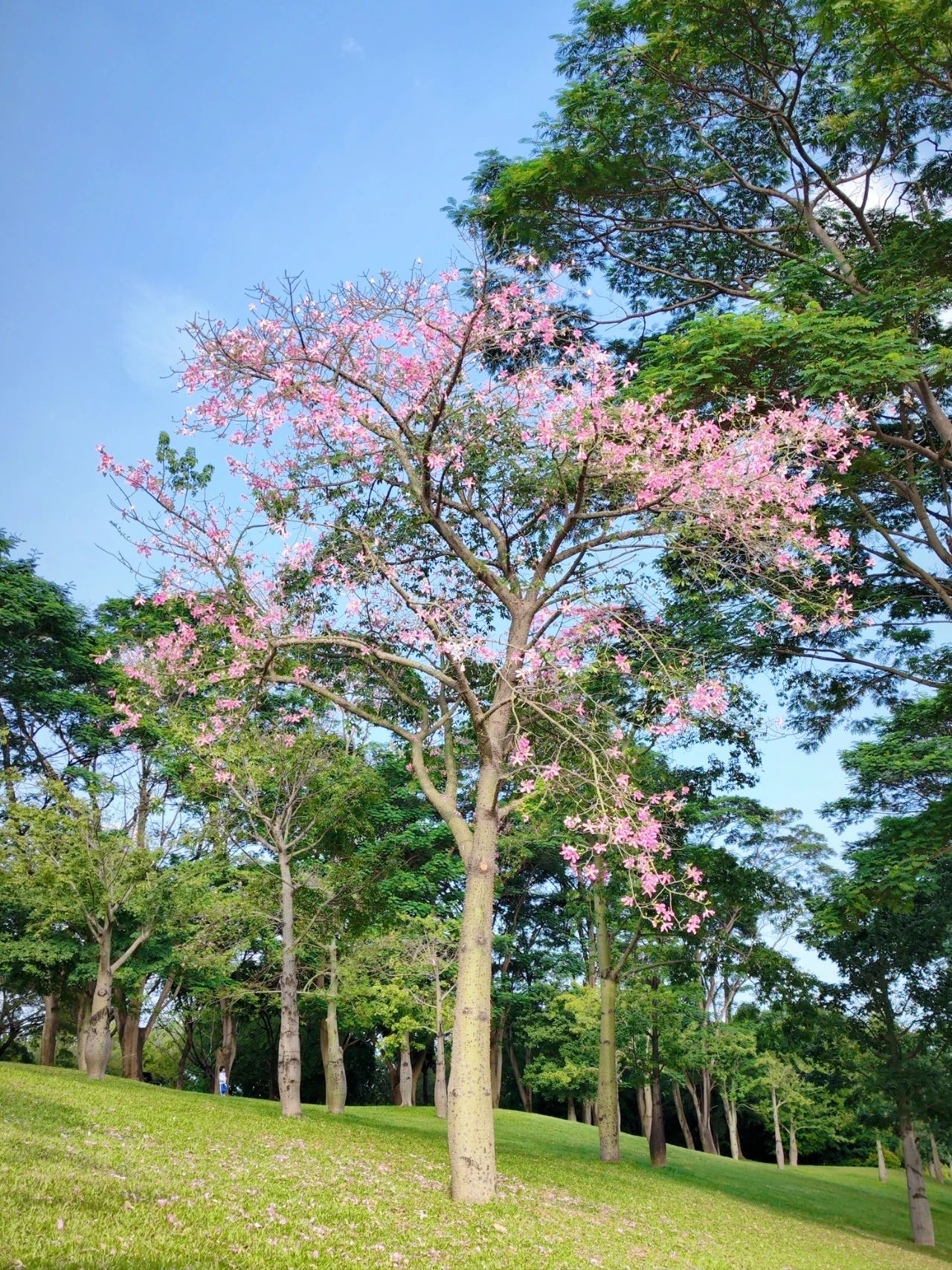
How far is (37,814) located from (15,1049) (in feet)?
86.2

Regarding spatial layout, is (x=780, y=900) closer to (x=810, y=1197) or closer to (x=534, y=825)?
(x=534, y=825)

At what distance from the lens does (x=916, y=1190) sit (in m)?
23.3

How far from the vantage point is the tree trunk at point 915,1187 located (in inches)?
902

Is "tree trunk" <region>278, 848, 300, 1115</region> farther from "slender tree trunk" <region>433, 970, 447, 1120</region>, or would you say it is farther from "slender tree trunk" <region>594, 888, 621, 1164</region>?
"slender tree trunk" <region>594, 888, 621, 1164</region>

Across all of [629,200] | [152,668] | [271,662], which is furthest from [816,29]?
[152,668]

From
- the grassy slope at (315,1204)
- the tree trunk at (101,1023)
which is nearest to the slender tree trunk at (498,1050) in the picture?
the grassy slope at (315,1204)

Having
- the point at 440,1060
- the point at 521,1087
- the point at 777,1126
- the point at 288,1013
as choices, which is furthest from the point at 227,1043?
the point at 777,1126

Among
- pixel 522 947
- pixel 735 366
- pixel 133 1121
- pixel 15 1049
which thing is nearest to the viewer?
pixel 735 366

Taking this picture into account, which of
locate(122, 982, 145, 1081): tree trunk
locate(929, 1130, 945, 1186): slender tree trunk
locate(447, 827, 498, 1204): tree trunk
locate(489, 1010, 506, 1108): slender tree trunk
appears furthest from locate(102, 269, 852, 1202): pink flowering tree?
locate(929, 1130, 945, 1186): slender tree trunk

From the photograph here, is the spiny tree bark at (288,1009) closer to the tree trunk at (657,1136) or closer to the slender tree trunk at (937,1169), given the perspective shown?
the tree trunk at (657,1136)

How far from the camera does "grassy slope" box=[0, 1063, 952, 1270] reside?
6410mm

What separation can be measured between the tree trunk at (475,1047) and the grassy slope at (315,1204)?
1.38 ft

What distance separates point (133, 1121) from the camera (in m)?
13.4

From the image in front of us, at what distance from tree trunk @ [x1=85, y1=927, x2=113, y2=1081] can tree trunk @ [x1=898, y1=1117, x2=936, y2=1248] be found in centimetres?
2110
